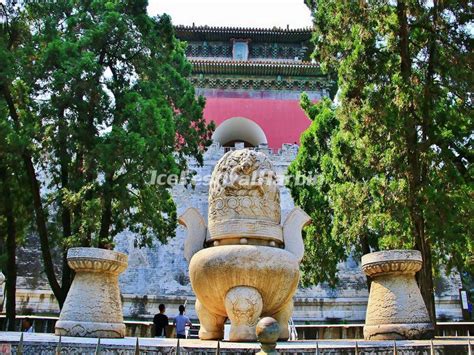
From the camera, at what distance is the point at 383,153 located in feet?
26.0

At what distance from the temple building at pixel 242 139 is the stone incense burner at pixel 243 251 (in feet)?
31.7

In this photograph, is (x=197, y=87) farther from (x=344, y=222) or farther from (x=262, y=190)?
(x=262, y=190)

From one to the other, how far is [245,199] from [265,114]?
1559 cm

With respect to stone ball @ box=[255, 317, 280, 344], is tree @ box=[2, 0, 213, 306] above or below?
above

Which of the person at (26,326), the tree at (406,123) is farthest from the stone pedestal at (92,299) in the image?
the person at (26,326)

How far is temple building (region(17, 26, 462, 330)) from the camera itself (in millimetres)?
15453

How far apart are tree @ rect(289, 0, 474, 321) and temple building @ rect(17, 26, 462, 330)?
7650mm

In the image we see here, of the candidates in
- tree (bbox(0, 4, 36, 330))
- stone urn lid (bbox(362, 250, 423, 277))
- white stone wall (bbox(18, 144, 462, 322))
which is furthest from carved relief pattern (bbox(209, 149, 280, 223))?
white stone wall (bbox(18, 144, 462, 322))

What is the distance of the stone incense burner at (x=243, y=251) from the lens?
190 inches

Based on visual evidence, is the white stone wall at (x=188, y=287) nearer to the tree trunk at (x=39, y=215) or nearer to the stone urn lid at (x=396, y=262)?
the tree trunk at (x=39, y=215)

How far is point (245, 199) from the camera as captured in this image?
5.23 meters

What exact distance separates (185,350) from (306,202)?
27.2 feet

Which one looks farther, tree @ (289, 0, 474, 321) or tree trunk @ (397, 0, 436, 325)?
tree @ (289, 0, 474, 321)

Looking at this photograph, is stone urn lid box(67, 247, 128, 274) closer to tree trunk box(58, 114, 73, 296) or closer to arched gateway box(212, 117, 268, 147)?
tree trunk box(58, 114, 73, 296)
